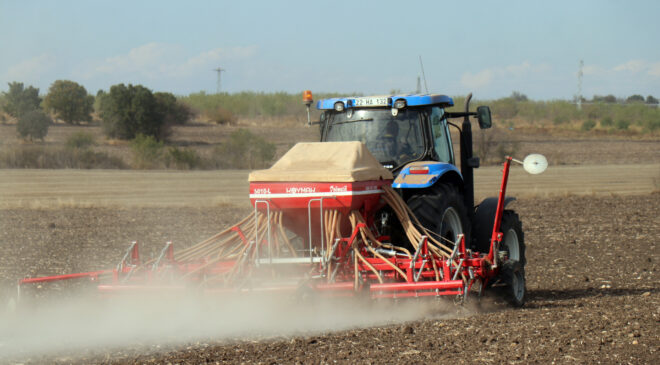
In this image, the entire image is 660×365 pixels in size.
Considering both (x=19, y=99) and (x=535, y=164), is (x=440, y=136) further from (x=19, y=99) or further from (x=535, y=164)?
(x=19, y=99)

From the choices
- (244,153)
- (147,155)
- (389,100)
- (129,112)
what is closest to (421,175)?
(389,100)

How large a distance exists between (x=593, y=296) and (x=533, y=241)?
16.3 feet

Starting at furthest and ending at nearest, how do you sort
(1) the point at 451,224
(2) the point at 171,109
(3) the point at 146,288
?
(2) the point at 171,109
(1) the point at 451,224
(3) the point at 146,288

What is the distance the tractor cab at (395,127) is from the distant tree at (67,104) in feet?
128

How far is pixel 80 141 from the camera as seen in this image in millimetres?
35688

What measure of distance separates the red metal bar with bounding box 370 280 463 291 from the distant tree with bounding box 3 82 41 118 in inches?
1245

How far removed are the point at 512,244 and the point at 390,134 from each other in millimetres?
1921

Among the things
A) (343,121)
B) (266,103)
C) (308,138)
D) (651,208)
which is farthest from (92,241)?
(266,103)

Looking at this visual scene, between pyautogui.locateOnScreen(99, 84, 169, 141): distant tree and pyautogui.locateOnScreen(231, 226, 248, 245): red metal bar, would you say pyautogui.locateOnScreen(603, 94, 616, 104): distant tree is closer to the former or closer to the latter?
pyautogui.locateOnScreen(99, 84, 169, 141): distant tree

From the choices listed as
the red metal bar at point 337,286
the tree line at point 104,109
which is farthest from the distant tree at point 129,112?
the red metal bar at point 337,286

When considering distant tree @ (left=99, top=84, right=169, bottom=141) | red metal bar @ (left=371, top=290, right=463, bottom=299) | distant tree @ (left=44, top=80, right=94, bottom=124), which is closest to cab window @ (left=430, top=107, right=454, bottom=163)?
red metal bar @ (left=371, top=290, right=463, bottom=299)

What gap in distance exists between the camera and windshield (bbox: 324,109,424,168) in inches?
308

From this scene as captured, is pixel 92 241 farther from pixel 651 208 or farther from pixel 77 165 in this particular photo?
pixel 77 165

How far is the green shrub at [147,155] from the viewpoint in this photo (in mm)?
33156
